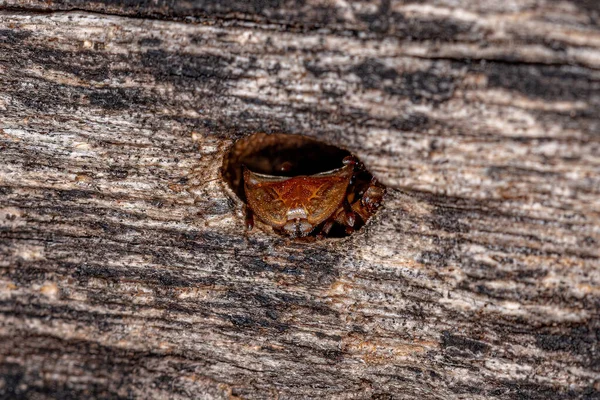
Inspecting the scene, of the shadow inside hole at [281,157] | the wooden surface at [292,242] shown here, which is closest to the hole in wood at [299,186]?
the shadow inside hole at [281,157]

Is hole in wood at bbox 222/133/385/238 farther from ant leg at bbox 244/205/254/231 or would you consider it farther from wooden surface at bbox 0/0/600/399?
wooden surface at bbox 0/0/600/399

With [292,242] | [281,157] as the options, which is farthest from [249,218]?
[281,157]

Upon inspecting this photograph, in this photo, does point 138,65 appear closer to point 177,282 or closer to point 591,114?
point 177,282

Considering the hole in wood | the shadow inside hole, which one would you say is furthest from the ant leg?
the shadow inside hole

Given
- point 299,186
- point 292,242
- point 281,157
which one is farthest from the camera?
point 281,157

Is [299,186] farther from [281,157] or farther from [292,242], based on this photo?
[292,242]

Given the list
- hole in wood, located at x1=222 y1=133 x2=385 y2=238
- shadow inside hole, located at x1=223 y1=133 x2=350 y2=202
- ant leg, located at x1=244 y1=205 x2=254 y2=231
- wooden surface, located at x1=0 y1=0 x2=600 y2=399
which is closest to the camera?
wooden surface, located at x1=0 y1=0 x2=600 y2=399

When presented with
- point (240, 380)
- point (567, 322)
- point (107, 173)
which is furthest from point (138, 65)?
point (567, 322)
